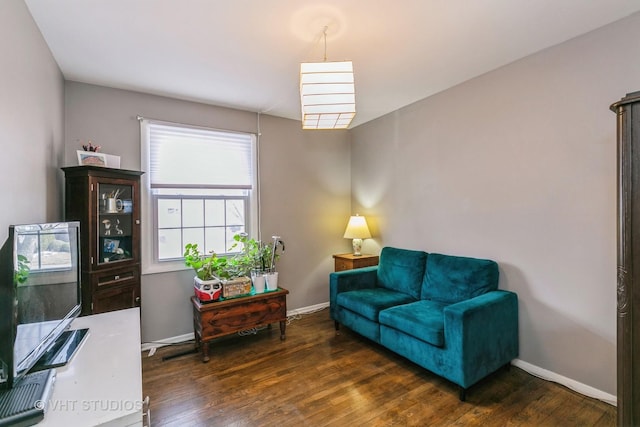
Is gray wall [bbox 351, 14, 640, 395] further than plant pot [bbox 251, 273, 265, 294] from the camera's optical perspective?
No

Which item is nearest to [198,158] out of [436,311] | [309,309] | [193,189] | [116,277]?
[193,189]

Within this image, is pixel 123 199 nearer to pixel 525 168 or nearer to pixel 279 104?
A: pixel 279 104

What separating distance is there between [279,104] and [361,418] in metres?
3.03

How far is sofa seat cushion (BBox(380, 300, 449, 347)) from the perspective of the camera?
2197 mm

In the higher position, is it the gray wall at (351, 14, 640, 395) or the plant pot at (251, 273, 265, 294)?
the gray wall at (351, 14, 640, 395)

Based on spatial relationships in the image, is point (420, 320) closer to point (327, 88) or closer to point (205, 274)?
point (327, 88)

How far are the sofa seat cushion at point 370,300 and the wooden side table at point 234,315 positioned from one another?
2.20 feet

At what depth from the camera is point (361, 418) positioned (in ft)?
6.26

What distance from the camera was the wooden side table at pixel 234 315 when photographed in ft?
8.80

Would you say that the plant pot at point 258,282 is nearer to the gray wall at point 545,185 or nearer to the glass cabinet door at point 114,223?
the glass cabinet door at point 114,223

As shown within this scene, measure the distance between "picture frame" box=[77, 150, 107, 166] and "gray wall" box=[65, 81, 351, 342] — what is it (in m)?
0.38

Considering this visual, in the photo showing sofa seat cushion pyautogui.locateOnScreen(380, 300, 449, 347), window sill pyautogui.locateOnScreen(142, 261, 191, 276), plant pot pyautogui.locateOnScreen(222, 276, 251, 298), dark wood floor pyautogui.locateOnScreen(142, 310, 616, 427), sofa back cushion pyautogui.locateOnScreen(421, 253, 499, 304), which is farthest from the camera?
window sill pyautogui.locateOnScreen(142, 261, 191, 276)

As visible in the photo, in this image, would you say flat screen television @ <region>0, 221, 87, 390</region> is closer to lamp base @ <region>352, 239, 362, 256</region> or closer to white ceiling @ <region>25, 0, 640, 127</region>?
white ceiling @ <region>25, 0, 640, 127</region>

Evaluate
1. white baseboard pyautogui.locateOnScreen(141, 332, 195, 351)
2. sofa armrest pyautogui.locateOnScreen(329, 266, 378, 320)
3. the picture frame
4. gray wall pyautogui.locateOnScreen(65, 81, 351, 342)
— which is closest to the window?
gray wall pyautogui.locateOnScreen(65, 81, 351, 342)
